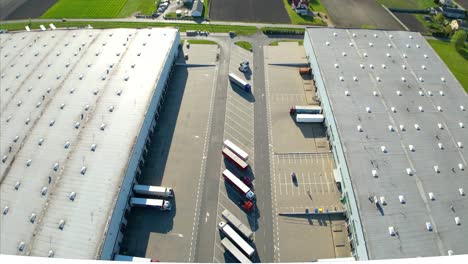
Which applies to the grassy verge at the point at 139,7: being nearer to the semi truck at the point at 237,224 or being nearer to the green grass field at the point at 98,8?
the green grass field at the point at 98,8

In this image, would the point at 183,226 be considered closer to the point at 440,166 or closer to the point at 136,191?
the point at 136,191

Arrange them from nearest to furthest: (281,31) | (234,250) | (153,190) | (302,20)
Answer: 1. (234,250)
2. (153,190)
3. (281,31)
4. (302,20)

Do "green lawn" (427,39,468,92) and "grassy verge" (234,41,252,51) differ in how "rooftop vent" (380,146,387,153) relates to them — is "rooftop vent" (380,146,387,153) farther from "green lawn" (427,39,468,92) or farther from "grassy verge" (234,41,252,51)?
"grassy verge" (234,41,252,51)

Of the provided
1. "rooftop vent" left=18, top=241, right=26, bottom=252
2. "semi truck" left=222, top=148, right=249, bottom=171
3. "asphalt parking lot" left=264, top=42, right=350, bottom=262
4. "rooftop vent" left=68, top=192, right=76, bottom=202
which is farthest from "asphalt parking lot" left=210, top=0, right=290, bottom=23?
"rooftop vent" left=18, top=241, right=26, bottom=252

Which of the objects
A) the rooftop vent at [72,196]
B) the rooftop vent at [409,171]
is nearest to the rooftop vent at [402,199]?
the rooftop vent at [409,171]

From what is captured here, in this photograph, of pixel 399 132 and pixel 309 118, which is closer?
pixel 399 132

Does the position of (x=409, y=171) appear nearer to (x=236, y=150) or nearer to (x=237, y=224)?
(x=237, y=224)

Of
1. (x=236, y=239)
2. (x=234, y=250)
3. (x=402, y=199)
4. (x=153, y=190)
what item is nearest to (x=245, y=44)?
(x=153, y=190)

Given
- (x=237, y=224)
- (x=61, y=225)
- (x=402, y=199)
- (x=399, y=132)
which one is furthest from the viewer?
(x=399, y=132)
